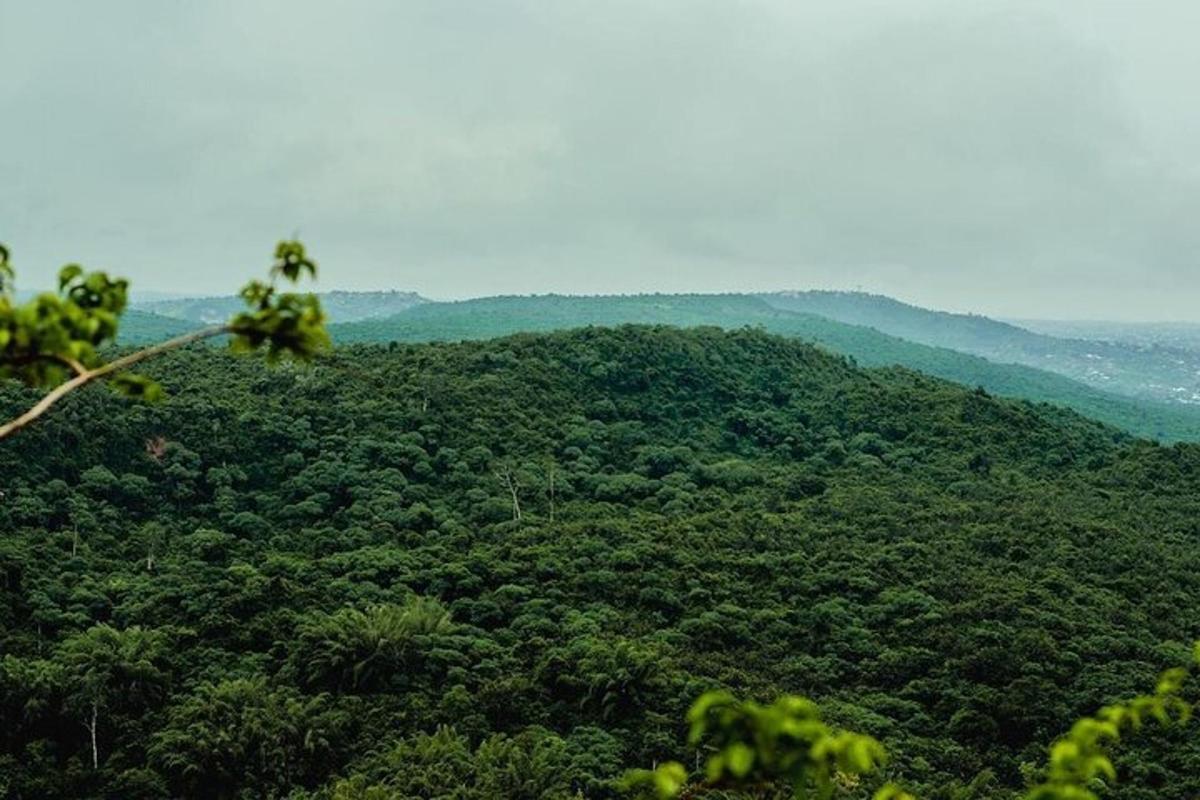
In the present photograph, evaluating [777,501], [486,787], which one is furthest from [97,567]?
[777,501]

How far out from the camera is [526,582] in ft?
138

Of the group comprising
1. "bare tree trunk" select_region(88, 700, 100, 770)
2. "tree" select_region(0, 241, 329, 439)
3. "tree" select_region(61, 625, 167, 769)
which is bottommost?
"bare tree trunk" select_region(88, 700, 100, 770)

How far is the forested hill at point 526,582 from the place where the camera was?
29.9m

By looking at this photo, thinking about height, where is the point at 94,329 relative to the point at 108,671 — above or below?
above

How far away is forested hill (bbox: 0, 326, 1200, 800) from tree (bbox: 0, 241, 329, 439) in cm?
2159

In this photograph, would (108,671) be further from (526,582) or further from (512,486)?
(512,486)

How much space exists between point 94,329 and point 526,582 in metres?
38.8

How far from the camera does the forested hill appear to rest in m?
29.9

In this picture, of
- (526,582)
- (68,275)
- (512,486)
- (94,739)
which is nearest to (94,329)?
(68,275)

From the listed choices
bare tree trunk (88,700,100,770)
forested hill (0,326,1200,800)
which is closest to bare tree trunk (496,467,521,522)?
forested hill (0,326,1200,800)

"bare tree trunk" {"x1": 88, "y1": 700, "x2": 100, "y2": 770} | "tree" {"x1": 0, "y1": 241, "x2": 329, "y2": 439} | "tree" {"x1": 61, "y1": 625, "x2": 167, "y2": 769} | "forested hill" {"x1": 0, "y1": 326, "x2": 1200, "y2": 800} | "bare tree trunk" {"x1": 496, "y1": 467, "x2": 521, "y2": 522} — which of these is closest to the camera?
"tree" {"x1": 0, "y1": 241, "x2": 329, "y2": 439}

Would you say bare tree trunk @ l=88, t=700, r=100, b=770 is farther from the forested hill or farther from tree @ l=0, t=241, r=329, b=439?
tree @ l=0, t=241, r=329, b=439

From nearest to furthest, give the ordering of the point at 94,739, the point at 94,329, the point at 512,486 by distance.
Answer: the point at 94,329, the point at 94,739, the point at 512,486

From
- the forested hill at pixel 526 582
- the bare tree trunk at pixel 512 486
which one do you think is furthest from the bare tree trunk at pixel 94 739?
the bare tree trunk at pixel 512 486
